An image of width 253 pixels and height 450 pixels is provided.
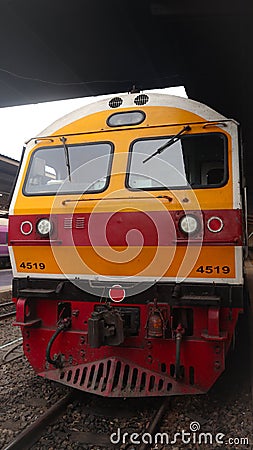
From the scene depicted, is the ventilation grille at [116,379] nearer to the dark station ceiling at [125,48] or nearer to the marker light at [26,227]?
the marker light at [26,227]

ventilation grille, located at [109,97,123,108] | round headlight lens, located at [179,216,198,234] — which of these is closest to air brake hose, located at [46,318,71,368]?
round headlight lens, located at [179,216,198,234]

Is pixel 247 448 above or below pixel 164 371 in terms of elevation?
below

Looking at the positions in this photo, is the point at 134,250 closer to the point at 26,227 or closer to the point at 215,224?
the point at 215,224

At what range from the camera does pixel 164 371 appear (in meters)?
3.87

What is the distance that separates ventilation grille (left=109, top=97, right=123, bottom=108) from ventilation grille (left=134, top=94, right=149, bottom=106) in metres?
0.19

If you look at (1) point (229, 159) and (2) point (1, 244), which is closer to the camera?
(1) point (229, 159)

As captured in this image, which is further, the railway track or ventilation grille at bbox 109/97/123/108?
ventilation grille at bbox 109/97/123/108

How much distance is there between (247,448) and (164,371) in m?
0.95

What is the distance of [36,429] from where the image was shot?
135 inches

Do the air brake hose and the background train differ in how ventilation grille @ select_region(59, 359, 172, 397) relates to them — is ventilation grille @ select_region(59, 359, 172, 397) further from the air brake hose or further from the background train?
the background train

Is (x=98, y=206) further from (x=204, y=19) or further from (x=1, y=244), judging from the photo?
(x=1, y=244)

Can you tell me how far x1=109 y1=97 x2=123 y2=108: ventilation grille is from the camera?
460 centimetres

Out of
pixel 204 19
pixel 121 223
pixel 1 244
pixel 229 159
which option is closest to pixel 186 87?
pixel 204 19
